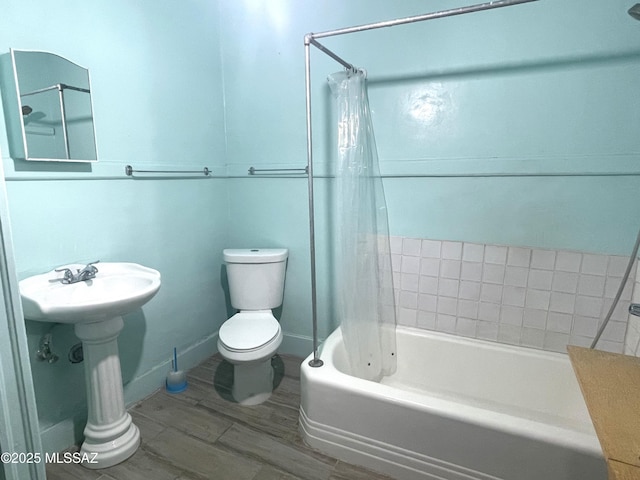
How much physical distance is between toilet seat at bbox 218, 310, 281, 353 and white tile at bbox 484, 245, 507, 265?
1.19 meters

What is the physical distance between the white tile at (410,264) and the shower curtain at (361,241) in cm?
9

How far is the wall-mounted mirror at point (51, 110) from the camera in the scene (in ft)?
4.48

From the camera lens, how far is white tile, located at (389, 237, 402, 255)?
199 cm

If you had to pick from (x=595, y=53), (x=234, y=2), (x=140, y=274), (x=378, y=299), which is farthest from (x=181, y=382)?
(x=595, y=53)

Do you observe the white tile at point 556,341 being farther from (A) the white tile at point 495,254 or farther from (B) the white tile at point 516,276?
(A) the white tile at point 495,254

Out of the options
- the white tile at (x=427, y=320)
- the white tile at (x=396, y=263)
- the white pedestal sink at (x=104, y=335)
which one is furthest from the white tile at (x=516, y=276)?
the white pedestal sink at (x=104, y=335)

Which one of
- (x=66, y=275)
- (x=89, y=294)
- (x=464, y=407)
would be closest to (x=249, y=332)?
(x=89, y=294)

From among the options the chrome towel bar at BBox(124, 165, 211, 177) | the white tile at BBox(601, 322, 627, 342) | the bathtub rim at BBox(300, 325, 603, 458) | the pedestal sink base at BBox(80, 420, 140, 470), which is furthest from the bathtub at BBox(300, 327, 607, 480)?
the chrome towel bar at BBox(124, 165, 211, 177)

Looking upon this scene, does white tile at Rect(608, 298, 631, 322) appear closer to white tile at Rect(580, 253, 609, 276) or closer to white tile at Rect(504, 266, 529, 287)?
white tile at Rect(580, 253, 609, 276)

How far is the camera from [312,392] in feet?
5.27

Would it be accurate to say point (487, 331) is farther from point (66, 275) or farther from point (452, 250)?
point (66, 275)

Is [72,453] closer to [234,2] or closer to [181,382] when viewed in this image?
[181,382]

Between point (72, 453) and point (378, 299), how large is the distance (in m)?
1.63

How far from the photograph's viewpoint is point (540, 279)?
1.70 meters
